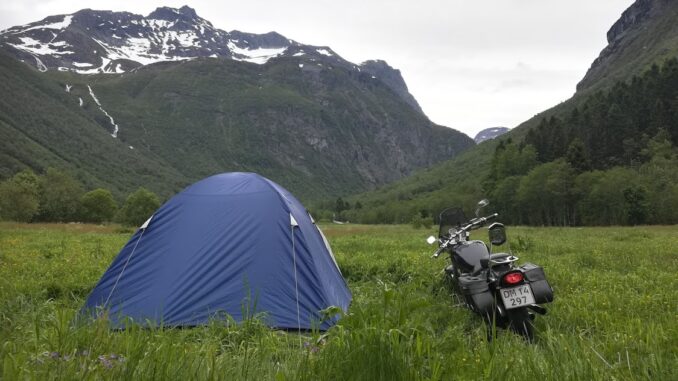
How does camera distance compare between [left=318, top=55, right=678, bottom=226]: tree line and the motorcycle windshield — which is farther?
[left=318, top=55, right=678, bottom=226]: tree line

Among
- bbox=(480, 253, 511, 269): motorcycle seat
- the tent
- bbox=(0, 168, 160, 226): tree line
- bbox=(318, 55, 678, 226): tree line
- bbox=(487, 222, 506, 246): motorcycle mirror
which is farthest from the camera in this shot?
bbox=(0, 168, 160, 226): tree line

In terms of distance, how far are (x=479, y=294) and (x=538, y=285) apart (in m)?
0.74

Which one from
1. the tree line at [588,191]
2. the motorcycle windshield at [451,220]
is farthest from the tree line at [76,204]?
the motorcycle windshield at [451,220]

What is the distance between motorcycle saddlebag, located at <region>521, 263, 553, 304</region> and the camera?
18.1 feet

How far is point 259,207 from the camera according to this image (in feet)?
25.9

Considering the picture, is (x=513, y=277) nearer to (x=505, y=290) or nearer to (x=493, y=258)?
(x=505, y=290)

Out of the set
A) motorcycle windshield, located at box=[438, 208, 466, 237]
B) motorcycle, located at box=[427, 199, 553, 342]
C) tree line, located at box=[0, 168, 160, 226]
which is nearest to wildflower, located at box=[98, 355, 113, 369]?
motorcycle, located at box=[427, 199, 553, 342]

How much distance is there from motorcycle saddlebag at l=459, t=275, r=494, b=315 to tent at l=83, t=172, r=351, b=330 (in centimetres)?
218

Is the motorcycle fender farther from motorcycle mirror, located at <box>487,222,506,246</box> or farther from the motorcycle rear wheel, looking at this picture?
motorcycle mirror, located at <box>487,222,506,246</box>

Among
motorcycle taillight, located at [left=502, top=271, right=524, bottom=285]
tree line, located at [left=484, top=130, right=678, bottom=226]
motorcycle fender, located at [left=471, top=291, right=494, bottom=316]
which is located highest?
motorcycle taillight, located at [left=502, top=271, right=524, bottom=285]

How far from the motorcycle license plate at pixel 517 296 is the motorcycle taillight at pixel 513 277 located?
98 mm

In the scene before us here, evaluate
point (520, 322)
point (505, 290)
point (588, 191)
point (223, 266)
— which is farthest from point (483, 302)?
point (588, 191)

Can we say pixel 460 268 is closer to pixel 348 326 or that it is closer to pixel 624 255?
pixel 348 326

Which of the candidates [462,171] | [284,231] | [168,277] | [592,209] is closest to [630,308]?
[284,231]
